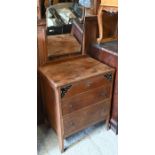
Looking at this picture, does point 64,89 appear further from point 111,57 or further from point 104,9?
point 104,9

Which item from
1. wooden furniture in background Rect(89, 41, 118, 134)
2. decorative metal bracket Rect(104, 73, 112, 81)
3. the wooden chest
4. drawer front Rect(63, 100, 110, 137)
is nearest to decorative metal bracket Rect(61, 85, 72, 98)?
the wooden chest

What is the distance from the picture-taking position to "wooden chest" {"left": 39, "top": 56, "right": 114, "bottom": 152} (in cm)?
164

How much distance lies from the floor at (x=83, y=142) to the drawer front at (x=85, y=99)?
41 cm

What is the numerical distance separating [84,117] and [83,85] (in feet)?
1.06

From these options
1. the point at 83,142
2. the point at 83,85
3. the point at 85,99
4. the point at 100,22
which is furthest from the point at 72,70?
the point at 83,142

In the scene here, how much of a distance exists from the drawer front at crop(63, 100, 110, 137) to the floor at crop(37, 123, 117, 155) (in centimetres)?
18

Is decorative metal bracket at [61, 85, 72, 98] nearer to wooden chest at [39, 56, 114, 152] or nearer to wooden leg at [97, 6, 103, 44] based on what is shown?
wooden chest at [39, 56, 114, 152]

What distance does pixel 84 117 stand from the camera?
184cm

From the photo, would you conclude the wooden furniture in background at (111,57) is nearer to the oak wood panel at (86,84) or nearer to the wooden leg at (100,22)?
the wooden leg at (100,22)

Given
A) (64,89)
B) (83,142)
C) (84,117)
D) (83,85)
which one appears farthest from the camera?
(83,142)
